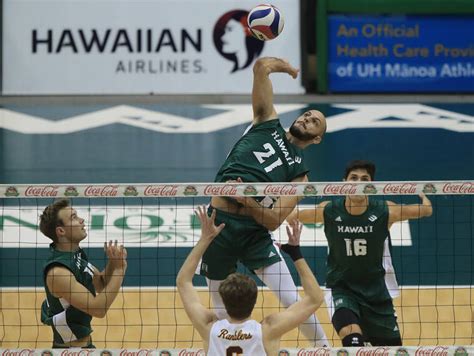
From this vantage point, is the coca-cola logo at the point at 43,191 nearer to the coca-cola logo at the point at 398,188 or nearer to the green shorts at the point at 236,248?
the green shorts at the point at 236,248

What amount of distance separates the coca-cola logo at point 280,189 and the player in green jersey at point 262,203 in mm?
275

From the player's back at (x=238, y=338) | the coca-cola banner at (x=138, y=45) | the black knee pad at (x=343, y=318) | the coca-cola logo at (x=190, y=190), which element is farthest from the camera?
the coca-cola banner at (x=138, y=45)

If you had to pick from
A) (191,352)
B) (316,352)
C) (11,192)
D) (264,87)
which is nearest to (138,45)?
(264,87)

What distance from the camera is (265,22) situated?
953cm

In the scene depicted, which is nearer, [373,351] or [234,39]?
[373,351]

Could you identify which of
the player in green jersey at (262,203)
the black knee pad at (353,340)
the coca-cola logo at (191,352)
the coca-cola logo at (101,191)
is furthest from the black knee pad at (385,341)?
the coca-cola logo at (101,191)

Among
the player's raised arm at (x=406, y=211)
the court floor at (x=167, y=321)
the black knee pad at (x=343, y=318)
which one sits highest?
the player's raised arm at (x=406, y=211)

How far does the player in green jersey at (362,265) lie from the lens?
9.34 meters

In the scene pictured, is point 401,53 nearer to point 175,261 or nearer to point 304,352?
point 175,261

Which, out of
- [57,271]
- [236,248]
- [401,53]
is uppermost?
[401,53]

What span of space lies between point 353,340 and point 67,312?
7.82ft

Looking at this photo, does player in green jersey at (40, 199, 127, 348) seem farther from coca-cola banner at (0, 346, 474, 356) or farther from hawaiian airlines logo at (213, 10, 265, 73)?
hawaiian airlines logo at (213, 10, 265, 73)

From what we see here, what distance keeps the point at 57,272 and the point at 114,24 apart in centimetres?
1246

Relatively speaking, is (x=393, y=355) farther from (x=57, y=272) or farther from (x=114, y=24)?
(x=114, y=24)
